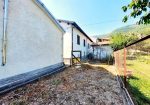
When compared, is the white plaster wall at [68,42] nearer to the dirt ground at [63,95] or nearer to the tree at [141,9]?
the dirt ground at [63,95]

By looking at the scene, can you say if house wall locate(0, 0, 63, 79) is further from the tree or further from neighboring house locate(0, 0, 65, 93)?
the tree

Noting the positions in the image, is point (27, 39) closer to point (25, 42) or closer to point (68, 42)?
point (25, 42)

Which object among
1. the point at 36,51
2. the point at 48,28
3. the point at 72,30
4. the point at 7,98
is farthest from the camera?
the point at 72,30

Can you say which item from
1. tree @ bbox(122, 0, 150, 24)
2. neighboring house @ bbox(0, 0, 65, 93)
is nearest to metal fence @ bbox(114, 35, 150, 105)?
tree @ bbox(122, 0, 150, 24)

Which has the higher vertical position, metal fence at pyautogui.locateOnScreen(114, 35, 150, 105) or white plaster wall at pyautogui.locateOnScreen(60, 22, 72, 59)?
white plaster wall at pyautogui.locateOnScreen(60, 22, 72, 59)

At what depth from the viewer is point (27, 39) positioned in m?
8.05

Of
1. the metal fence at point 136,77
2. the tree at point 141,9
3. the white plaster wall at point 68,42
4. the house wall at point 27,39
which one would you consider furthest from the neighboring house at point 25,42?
the white plaster wall at point 68,42

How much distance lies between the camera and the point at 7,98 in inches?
216

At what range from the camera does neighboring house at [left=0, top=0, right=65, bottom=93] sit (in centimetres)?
642

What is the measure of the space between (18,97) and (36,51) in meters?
3.75

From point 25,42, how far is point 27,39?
244 mm

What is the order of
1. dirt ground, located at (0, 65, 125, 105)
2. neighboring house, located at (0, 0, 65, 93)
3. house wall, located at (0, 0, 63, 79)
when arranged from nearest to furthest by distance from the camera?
dirt ground, located at (0, 65, 125, 105) < neighboring house, located at (0, 0, 65, 93) < house wall, located at (0, 0, 63, 79)

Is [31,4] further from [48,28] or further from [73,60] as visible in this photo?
[73,60]

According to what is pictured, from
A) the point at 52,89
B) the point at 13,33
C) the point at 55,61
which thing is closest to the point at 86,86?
the point at 52,89
